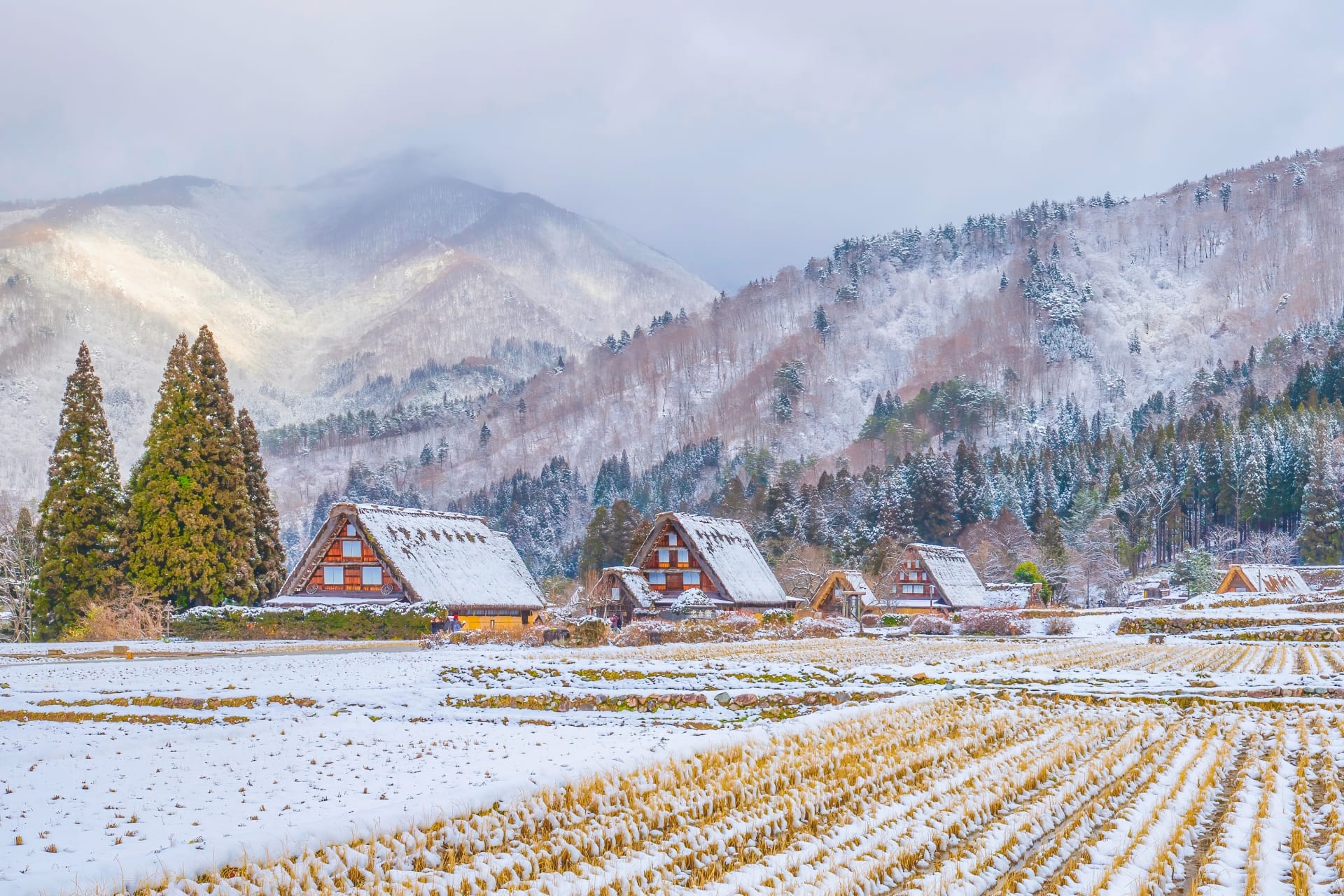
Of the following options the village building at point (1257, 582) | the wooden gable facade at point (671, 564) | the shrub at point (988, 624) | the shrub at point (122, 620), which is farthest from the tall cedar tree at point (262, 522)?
the village building at point (1257, 582)

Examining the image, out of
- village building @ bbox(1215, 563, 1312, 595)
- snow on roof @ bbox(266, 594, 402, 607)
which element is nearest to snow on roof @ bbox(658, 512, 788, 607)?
snow on roof @ bbox(266, 594, 402, 607)

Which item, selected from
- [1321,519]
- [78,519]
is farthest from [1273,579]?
[78,519]

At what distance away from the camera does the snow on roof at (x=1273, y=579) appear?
69.0 meters

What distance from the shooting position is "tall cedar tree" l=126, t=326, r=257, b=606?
139 ft

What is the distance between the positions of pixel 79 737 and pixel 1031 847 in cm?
1180

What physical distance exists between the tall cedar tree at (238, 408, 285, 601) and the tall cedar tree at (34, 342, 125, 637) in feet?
17.6

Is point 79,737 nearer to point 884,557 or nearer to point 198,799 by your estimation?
point 198,799

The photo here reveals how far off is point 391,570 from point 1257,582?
5388cm

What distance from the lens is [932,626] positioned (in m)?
55.9

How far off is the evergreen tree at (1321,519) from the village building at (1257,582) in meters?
12.4

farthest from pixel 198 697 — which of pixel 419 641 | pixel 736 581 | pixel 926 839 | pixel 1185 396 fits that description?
pixel 1185 396

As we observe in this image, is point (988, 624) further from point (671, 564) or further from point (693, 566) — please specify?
point (671, 564)

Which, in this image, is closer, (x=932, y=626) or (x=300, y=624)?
(x=300, y=624)

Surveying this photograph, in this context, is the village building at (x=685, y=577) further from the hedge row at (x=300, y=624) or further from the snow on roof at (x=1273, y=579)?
the snow on roof at (x=1273, y=579)
